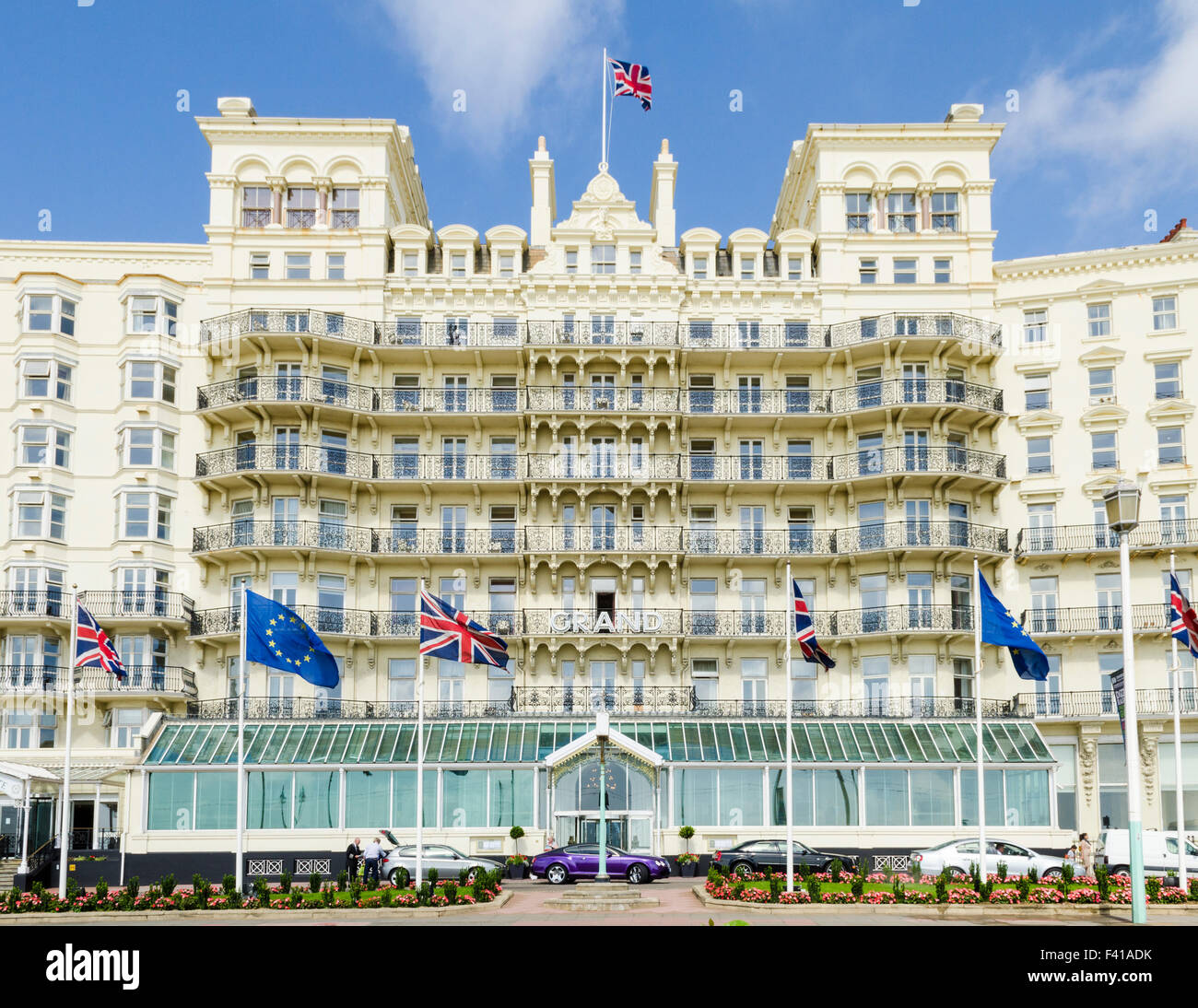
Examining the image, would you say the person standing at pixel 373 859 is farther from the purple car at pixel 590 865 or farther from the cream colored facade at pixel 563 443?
the cream colored facade at pixel 563 443

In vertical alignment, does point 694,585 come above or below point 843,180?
below

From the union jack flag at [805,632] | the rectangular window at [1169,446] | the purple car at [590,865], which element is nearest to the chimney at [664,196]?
the rectangular window at [1169,446]

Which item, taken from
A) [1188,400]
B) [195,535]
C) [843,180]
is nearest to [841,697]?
[1188,400]

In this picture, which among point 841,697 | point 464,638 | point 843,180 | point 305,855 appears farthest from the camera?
point 843,180

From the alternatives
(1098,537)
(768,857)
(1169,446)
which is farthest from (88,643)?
(1169,446)

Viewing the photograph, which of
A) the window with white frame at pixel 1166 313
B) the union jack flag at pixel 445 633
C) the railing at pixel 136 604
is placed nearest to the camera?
the union jack flag at pixel 445 633

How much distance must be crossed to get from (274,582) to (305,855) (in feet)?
37.0

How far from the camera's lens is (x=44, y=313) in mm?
52062

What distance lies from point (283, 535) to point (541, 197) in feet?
64.5

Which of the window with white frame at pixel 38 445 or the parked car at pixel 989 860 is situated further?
the window with white frame at pixel 38 445

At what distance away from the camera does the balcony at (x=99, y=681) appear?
48469 millimetres

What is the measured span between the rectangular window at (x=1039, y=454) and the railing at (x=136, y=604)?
34795 millimetres
